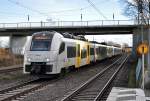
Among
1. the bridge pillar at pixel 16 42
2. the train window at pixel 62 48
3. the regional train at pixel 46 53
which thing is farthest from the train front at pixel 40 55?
the bridge pillar at pixel 16 42

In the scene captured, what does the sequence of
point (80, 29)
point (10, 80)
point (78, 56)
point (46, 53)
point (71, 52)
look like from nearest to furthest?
1. point (46, 53)
2. point (10, 80)
3. point (71, 52)
4. point (78, 56)
5. point (80, 29)

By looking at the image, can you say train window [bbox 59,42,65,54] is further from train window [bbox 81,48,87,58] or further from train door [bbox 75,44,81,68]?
train window [bbox 81,48,87,58]

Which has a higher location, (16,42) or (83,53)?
(16,42)

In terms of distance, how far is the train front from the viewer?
2355 centimetres

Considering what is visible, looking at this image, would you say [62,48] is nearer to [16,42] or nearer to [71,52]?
[71,52]

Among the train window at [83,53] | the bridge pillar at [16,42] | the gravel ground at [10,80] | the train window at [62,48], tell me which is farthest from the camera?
the bridge pillar at [16,42]

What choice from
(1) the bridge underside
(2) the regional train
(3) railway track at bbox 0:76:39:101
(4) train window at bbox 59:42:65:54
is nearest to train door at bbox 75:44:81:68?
(2) the regional train

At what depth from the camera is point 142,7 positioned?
37406mm

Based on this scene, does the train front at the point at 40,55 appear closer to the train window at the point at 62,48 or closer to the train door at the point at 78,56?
the train window at the point at 62,48

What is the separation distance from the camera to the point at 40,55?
23812mm

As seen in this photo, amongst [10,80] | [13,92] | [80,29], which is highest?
[80,29]

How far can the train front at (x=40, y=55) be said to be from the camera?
2355 cm

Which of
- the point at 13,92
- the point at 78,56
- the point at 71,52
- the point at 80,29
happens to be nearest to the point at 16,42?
the point at 80,29

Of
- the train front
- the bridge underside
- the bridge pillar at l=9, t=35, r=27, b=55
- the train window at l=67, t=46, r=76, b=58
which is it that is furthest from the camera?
the bridge pillar at l=9, t=35, r=27, b=55
